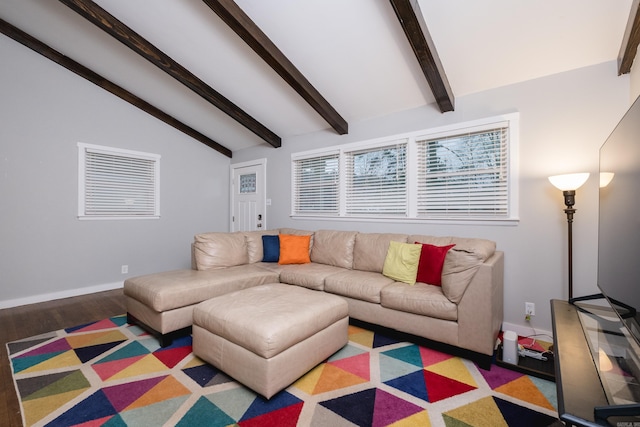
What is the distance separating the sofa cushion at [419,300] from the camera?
87.2 inches

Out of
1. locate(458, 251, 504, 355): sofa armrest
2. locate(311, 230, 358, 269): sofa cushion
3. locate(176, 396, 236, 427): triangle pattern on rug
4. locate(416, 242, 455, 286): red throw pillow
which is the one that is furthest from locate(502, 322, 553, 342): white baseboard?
locate(176, 396, 236, 427): triangle pattern on rug

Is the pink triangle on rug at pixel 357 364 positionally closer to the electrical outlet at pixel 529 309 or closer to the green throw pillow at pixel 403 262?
the green throw pillow at pixel 403 262

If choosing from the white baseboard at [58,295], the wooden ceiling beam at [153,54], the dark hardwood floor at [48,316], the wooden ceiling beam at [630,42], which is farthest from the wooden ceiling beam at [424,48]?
the white baseboard at [58,295]

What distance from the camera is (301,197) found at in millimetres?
4551

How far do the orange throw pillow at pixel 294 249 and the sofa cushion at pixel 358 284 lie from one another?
0.73m

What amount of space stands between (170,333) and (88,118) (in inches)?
132

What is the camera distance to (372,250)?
3205 millimetres

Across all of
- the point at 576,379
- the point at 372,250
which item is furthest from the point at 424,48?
the point at 576,379

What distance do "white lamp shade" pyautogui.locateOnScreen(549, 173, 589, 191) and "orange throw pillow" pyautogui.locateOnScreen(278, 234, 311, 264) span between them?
2.57 metres

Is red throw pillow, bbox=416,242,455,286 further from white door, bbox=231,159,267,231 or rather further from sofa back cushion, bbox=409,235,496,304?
white door, bbox=231,159,267,231

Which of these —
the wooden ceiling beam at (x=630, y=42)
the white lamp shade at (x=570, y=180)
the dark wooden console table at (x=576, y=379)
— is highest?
the wooden ceiling beam at (x=630, y=42)

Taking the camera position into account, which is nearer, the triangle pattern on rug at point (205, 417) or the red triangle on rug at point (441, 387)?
the triangle pattern on rug at point (205, 417)

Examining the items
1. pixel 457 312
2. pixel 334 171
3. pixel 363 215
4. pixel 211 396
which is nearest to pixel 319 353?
pixel 211 396

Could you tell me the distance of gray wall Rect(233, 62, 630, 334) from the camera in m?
2.39
